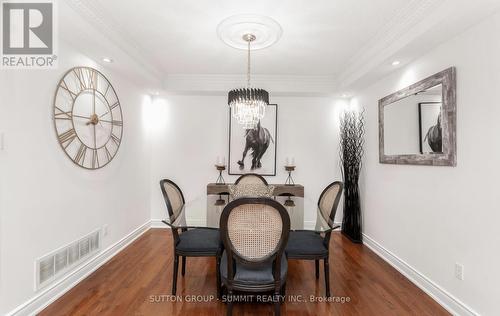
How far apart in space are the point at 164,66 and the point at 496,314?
13.9 feet

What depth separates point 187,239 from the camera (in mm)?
2318

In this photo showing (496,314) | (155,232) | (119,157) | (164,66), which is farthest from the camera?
(155,232)

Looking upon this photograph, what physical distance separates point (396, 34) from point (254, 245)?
233cm

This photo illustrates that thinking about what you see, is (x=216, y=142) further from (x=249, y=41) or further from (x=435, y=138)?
(x=435, y=138)

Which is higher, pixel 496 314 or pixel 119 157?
pixel 119 157

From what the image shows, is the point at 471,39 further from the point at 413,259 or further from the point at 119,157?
the point at 119,157

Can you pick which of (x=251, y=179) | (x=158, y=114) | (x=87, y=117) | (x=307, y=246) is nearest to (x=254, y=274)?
(x=307, y=246)

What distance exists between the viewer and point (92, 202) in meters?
2.70

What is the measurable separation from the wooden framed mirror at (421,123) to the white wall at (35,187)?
3426 mm

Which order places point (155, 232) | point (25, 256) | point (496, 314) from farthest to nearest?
point (155, 232), point (25, 256), point (496, 314)

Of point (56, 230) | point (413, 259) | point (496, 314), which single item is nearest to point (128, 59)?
point (56, 230)

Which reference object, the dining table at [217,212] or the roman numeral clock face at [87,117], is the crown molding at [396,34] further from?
the roman numeral clock face at [87,117]

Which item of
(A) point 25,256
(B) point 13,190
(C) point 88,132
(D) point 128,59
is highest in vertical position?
(D) point 128,59

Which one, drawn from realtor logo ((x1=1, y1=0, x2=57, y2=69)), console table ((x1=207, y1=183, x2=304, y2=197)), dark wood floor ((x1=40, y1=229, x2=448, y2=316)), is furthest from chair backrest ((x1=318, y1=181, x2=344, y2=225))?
realtor logo ((x1=1, y1=0, x2=57, y2=69))
